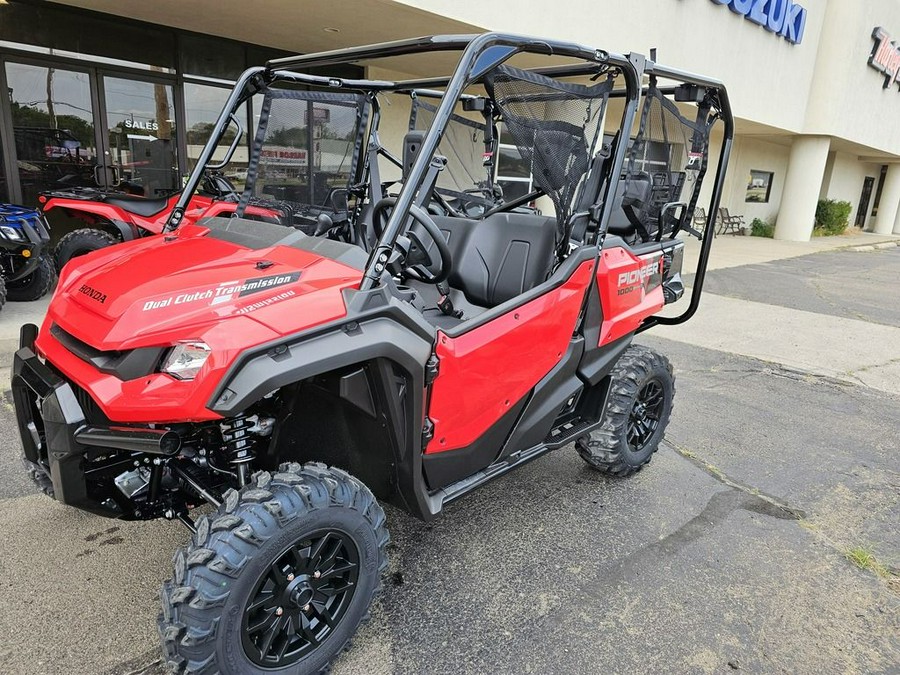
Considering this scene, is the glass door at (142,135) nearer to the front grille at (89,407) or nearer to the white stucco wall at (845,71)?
the front grille at (89,407)

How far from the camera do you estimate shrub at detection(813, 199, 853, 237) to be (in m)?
22.7

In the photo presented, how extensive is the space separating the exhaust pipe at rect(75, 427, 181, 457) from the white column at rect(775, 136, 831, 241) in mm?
20152

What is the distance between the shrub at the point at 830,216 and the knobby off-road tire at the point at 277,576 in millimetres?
24767

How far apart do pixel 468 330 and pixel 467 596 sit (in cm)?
105

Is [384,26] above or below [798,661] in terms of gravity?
above

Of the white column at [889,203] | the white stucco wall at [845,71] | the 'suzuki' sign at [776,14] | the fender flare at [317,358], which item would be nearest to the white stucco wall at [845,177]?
the white column at [889,203]

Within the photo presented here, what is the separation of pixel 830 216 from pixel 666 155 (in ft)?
76.1

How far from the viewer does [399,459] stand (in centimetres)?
215

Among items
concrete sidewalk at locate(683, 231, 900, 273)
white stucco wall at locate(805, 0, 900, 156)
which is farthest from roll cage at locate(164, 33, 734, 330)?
white stucco wall at locate(805, 0, 900, 156)

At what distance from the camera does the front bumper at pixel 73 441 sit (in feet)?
6.01

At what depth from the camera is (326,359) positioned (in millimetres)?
1820

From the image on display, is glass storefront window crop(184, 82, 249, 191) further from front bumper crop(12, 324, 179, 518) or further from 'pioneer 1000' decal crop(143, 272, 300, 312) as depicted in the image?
'pioneer 1000' decal crop(143, 272, 300, 312)

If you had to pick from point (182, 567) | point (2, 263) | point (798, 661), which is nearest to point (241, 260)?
point (182, 567)

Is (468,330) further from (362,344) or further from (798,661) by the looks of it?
(798,661)
